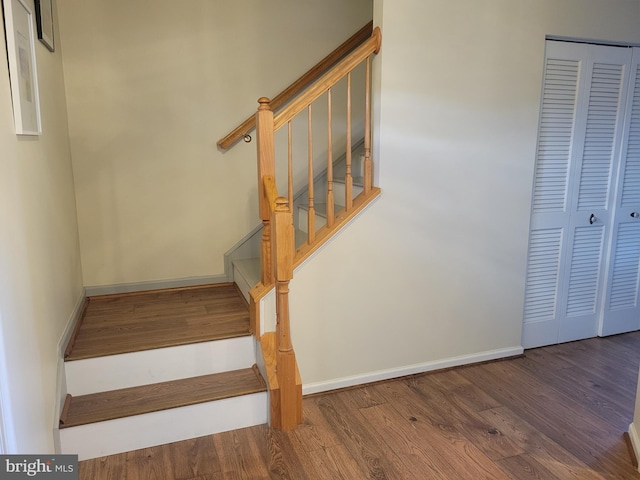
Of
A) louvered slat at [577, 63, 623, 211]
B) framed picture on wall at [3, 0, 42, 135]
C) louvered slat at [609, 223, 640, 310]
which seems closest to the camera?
framed picture on wall at [3, 0, 42, 135]

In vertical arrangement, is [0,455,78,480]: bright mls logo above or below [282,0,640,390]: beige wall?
below

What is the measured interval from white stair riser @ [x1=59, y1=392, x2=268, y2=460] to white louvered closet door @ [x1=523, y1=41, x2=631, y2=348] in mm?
1906

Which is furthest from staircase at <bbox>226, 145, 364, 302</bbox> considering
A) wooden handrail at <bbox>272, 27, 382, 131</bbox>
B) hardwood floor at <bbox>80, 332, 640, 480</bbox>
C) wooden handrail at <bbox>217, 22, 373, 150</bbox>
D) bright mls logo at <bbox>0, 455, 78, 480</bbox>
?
bright mls logo at <bbox>0, 455, 78, 480</bbox>

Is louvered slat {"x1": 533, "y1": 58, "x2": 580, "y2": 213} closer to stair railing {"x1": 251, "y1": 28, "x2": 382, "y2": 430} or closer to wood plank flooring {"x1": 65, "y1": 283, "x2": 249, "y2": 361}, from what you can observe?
stair railing {"x1": 251, "y1": 28, "x2": 382, "y2": 430}

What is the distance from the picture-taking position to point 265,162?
2.33 metres

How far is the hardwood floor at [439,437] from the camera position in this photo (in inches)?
78.4

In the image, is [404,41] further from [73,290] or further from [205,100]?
[73,290]

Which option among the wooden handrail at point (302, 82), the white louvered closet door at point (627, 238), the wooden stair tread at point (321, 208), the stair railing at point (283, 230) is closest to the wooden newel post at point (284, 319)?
the stair railing at point (283, 230)

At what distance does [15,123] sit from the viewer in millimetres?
1688

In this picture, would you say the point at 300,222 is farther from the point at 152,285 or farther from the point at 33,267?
the point at 33,267

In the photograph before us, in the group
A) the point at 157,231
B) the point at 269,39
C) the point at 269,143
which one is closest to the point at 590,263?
the point at 269,143

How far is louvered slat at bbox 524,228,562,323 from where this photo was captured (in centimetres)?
307

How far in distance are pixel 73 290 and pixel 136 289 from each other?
559 millimetres

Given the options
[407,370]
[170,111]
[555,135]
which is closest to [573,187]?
[555,135]
